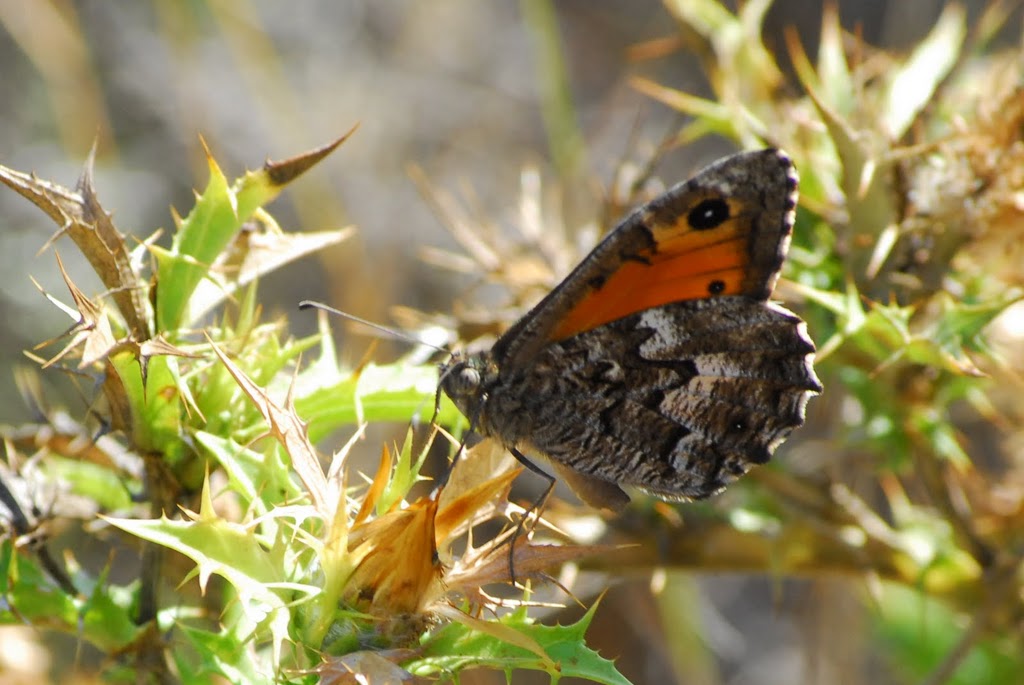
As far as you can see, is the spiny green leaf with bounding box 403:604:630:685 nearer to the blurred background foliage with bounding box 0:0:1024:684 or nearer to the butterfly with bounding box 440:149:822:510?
the butterfly with bounding box 440:149:822:510

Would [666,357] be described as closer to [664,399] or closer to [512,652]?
[664,399]

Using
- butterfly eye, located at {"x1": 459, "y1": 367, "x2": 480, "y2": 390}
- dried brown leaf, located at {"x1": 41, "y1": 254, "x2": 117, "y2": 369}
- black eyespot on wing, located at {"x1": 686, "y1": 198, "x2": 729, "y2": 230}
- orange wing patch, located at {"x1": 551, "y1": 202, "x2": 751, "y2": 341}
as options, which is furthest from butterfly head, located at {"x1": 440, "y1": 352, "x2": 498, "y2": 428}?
dried brown leaf, located at {"x1": 41, "y1": 254, "x2": 117, "y2": 369}

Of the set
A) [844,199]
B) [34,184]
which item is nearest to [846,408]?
[844,199]

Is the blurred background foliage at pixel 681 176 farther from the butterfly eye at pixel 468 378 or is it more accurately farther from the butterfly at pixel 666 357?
the butterfly eye at pixel 468 378

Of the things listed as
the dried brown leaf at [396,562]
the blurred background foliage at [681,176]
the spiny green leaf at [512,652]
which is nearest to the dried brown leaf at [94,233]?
the blurred background foliage at [681,176]

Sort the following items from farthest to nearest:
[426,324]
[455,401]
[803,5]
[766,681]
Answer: [803,5], [766,681], [426,324], [455,401]

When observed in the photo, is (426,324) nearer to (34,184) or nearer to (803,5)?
(34,184)
